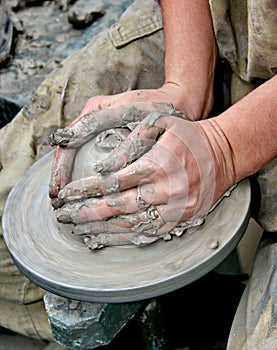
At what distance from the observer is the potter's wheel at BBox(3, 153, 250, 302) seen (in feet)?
3.72

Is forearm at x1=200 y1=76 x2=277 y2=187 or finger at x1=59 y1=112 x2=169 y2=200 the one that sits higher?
finger at x1=59 y1=112 x2=169 y2=200

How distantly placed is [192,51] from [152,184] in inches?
18.6

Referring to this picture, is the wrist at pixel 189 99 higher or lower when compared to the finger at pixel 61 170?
lower

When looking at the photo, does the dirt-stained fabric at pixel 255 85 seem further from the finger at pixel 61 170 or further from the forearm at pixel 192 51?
the finger at pixel 61 170

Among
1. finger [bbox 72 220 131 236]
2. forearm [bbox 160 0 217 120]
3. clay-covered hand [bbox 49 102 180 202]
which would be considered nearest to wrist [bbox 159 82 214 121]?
forearm [bbox 160 0 217 120]

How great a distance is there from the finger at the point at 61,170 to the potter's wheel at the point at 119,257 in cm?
10

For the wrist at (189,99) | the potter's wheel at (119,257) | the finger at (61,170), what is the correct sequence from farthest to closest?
the wrist at (189,99) → the finger at (61,170) → the potter's wheel at (119,257)

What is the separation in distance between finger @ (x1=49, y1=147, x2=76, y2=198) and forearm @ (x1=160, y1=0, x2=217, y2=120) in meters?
0.33

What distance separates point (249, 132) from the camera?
124cm

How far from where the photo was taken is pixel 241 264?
6.50 feet

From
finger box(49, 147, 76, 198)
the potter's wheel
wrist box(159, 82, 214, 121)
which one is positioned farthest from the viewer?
wrist box(159, 82, 214, 121)

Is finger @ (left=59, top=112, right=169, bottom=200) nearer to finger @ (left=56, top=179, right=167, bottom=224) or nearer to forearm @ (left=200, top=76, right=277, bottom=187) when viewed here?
finger @ (left=56, top=179, right=167, bottom=224)

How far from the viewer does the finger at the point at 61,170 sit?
1269mm

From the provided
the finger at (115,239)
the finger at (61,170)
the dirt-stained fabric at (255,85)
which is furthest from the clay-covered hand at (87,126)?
the dirt-stained fabric at (255,85)
